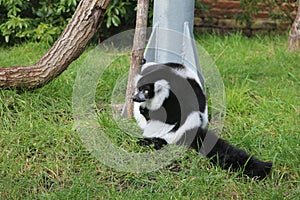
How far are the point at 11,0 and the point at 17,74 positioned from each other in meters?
2.32

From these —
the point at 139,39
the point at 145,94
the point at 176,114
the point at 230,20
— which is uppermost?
the point at 139,39

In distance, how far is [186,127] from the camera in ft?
12.7

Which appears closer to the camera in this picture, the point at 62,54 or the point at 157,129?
the point at 157,129

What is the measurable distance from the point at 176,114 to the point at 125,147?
1.49 feet

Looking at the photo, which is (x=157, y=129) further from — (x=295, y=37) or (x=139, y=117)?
(x=295, y=37)

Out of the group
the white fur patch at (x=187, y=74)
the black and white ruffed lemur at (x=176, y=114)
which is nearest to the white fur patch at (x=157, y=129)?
the black and white ruffed lemur at (x=176, y=114)

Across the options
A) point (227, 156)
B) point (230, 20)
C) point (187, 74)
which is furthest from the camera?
point (230, 20)

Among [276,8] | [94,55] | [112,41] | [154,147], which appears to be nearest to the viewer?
[154,147]

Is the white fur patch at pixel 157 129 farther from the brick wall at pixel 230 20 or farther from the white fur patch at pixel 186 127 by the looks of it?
the brick wall at pixel 230 20

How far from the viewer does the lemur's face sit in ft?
12.3

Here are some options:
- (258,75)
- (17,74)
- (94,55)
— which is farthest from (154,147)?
(258,75)

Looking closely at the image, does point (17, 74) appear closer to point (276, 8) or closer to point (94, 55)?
point (94, 55)

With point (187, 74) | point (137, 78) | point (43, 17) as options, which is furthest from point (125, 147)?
point (43, 17)

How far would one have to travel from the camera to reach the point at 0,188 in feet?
11.3
